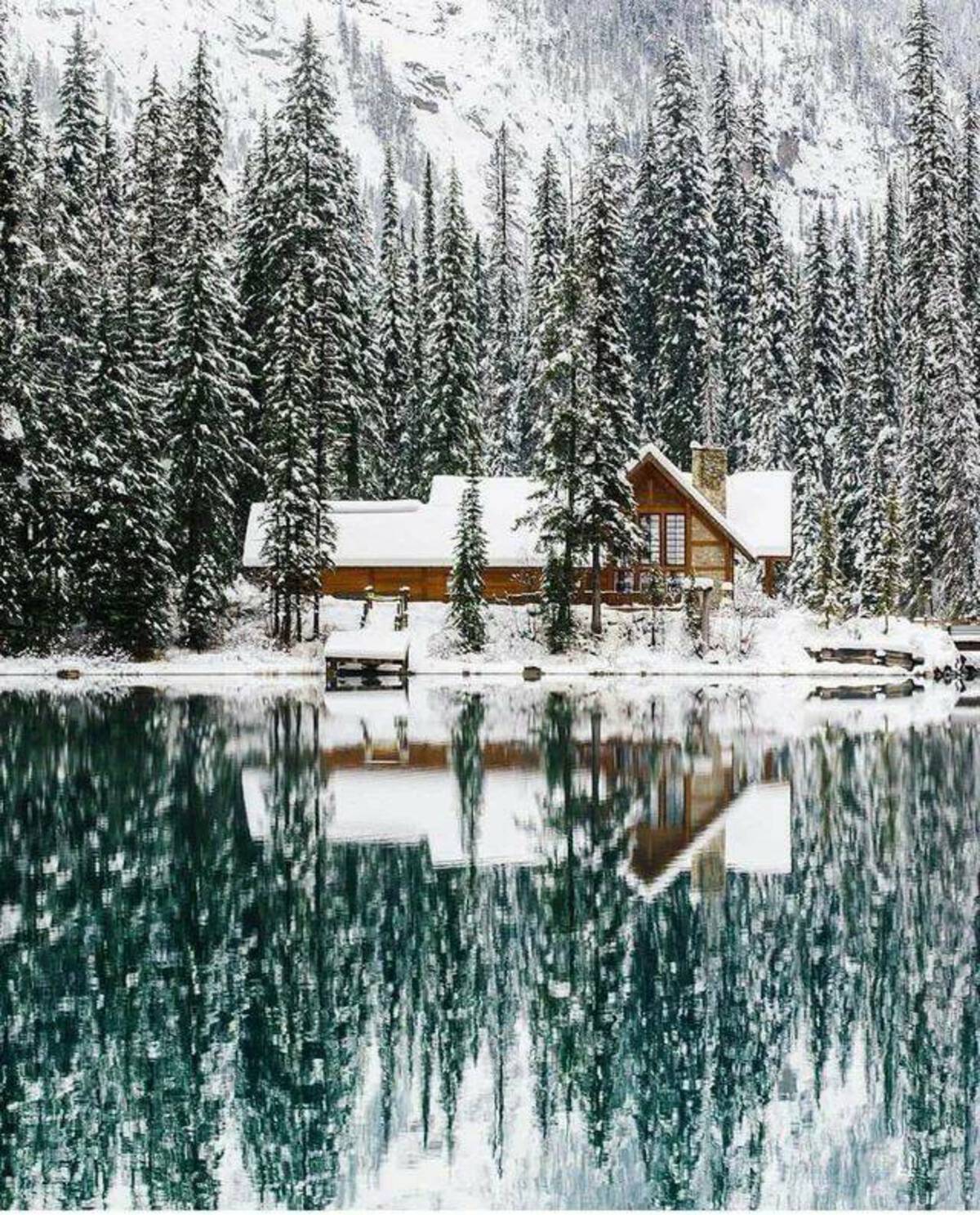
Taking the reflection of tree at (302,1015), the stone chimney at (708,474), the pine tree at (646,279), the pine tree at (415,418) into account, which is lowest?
the reflection of tree at (302,1015)

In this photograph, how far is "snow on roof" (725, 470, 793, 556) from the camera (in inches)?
2591

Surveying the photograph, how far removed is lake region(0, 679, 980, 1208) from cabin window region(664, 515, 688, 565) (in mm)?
31500

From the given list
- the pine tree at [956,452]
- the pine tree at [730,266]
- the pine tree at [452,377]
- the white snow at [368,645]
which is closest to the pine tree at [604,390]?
the white snow at [368,645]

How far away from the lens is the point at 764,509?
218 ft

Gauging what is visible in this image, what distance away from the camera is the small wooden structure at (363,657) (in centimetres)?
5434

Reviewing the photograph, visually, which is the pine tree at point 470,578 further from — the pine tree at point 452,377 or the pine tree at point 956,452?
the pine tree at point 956,452

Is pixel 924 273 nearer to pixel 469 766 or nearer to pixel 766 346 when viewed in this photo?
pixel 766 346

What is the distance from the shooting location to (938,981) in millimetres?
16562

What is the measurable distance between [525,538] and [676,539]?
5685mm

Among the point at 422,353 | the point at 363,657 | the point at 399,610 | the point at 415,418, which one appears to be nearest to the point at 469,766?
the point at 363,657

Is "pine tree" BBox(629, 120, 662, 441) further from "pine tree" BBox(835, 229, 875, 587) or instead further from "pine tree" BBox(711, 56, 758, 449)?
"pine tree" BBox(835, 229, 875, 587)

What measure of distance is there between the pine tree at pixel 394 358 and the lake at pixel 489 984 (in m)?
45.2

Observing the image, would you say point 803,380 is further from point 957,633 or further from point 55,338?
point 55,338

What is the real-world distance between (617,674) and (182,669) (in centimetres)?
1444
